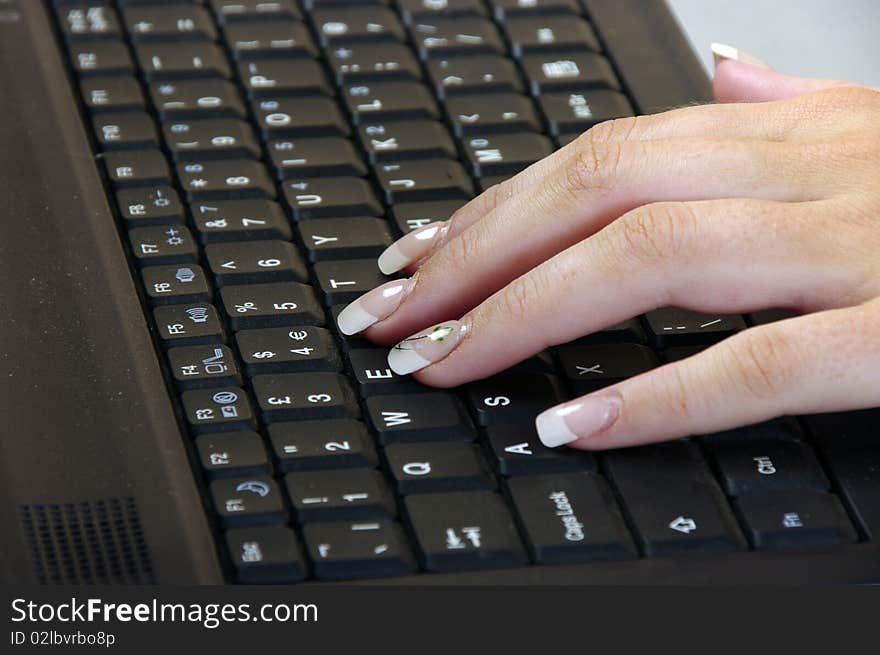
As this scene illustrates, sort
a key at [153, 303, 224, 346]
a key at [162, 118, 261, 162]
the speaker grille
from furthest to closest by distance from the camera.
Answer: a key at [162, 118, 261, 162] < a key at [153, 303, 224, 346] < the speaker grille

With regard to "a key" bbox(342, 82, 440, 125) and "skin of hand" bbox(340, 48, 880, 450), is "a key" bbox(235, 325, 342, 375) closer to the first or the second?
"skin of hand" bbox(340, 48, 880, 450)

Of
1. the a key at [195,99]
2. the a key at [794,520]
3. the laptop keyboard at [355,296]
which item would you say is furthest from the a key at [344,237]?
the a key at [794,520]

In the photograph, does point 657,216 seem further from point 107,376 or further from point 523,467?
point 107,376

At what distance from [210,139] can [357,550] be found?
30 centimetres

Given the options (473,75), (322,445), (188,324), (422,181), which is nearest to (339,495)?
(322,445)

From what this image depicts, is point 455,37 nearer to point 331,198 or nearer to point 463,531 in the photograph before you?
point 331,198

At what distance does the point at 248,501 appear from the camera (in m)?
0.57

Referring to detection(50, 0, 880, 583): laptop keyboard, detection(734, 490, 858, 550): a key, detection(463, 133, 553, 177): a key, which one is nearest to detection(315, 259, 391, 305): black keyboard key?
detection(50, 0, 880, 583): laptop keyboard

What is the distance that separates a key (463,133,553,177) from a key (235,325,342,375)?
0.54 feet

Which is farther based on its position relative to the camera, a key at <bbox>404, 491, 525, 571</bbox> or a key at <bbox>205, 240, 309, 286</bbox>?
a key at <bbox>205, 240, 309, 286</bbox>

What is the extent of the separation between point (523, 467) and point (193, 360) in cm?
17

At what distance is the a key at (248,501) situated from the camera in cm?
57

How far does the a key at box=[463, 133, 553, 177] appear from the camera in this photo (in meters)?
0.76

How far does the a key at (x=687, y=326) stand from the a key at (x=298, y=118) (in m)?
0.22
